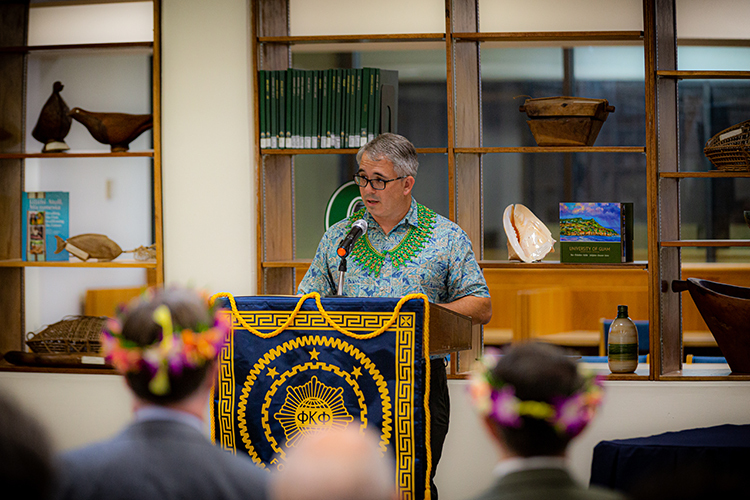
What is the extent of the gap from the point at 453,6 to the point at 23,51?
200cm

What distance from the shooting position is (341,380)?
2.01 metres

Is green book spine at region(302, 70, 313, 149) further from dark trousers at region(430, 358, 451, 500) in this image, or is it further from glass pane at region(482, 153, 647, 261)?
glass pane at region(482, 153, 647, 261)

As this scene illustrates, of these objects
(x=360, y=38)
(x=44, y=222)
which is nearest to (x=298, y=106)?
(x=360, y=38)

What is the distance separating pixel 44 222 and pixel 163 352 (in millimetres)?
2608

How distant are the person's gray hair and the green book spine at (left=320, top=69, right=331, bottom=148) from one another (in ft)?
2.12

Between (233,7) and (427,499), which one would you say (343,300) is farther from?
(233,7)

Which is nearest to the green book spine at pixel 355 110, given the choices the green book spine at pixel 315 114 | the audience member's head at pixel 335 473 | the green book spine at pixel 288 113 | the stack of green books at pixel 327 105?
the stack of green books at pixel 327 105

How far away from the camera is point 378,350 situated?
2016 mm

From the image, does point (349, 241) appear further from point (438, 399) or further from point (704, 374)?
point (704, 374)

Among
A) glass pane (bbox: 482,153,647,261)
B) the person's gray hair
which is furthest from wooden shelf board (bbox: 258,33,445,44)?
glass pane (bbox: 482,153,647,261)

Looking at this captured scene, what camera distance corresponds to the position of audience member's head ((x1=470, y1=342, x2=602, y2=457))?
1.12m

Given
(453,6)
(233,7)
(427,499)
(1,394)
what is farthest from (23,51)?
(1,394)

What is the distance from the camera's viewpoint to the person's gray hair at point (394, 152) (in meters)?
2.53

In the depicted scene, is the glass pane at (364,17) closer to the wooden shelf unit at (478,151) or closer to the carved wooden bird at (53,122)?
the wooden shelf unit at (478,151)
